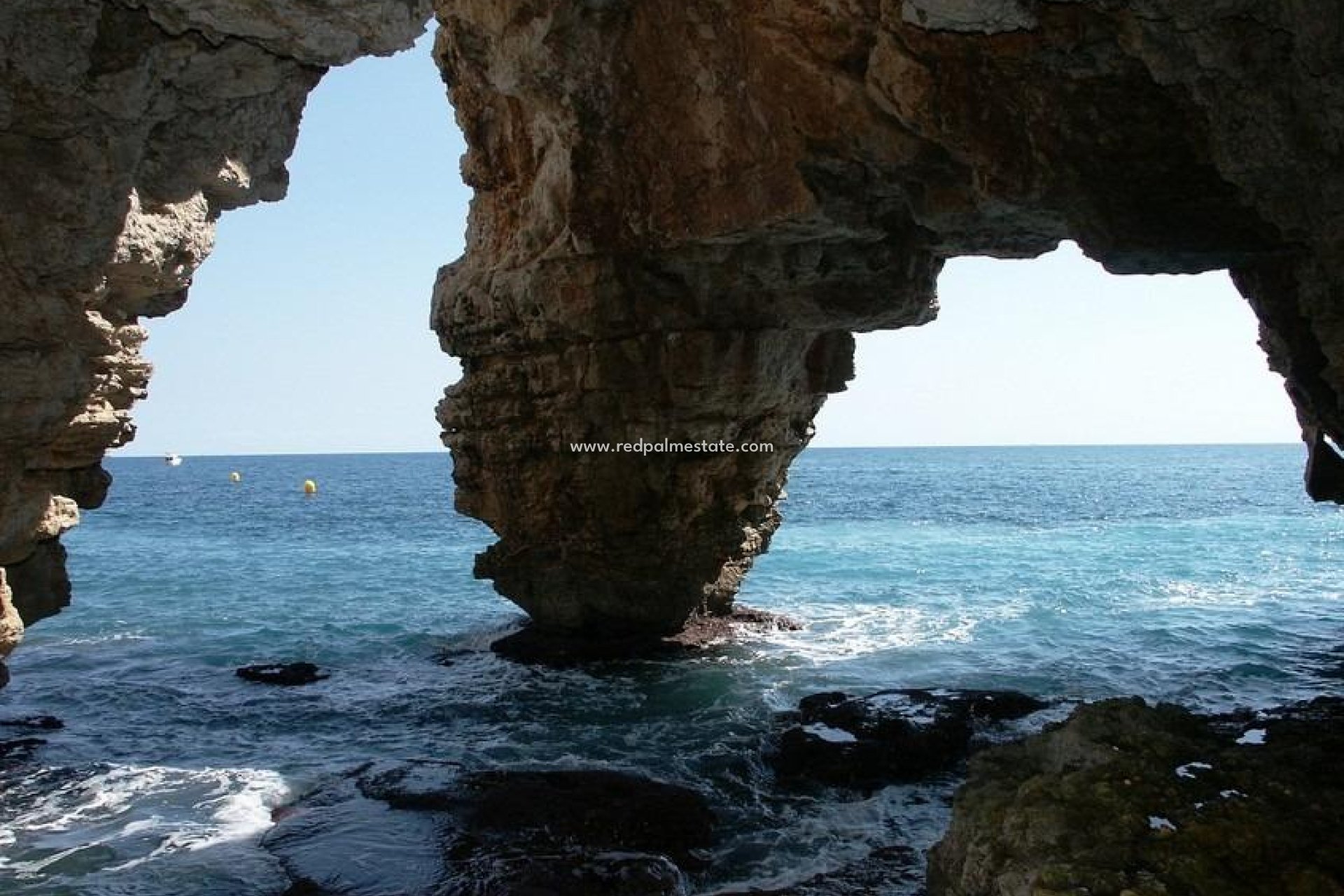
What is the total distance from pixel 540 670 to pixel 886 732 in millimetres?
7105

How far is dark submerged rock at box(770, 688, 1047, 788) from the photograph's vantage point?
11789 millimetres

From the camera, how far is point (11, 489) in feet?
31.3

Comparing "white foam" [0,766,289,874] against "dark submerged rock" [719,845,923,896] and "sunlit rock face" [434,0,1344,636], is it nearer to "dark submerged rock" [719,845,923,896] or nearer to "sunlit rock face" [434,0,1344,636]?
"dark submerged rock" [719,845,923,896]

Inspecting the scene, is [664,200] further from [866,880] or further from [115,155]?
[866,880]

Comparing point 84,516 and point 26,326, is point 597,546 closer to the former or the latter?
point 26,326

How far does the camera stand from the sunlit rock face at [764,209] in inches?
326

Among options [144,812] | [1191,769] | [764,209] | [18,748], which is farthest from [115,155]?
[1191,769]

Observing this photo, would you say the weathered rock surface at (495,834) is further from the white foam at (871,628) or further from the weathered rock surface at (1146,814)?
the white foam at (871,628)

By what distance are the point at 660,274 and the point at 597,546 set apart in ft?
16.9

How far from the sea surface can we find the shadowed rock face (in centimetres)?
258

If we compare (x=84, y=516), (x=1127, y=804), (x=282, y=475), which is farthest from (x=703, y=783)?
(x=282, y=475)

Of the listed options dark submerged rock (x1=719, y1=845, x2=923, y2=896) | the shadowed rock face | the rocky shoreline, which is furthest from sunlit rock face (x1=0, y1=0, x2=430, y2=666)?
dark submerged rock (x1=719, y1=845, x2=923, y2=896)

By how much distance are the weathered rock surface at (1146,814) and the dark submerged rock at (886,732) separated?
153 inches

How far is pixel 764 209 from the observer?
12.5 metres
